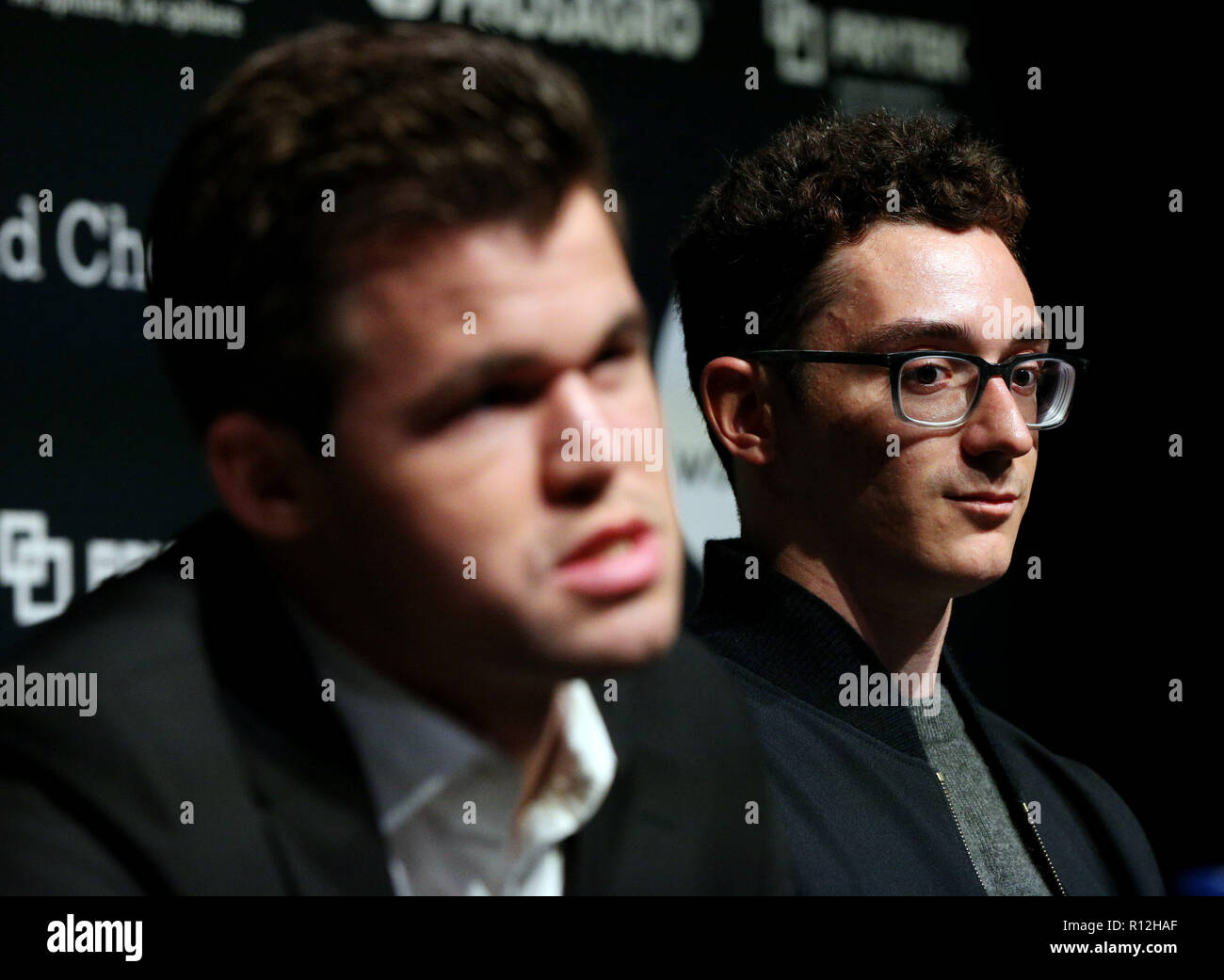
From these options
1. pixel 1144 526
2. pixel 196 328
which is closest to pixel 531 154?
pixel 196 328

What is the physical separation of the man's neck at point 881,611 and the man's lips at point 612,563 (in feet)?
2.07

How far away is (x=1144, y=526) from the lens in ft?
7.12

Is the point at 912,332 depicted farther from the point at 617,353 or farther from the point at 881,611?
the point at 617,353

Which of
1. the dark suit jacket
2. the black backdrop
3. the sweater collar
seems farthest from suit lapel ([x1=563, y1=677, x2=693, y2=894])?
the black backdrop

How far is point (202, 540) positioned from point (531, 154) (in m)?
0.26

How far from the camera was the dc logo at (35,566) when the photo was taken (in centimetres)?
167

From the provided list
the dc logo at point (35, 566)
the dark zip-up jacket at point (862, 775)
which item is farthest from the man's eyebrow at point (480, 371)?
the dc logo at point (35, 566)

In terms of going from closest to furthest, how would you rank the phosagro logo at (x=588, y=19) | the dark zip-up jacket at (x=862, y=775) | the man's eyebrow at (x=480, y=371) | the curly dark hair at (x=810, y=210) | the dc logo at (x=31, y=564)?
the man's eyebrow at (x=480, y=371) < the dark zip-up jacket at (x=862, y=775) < the curly dark hair at (x=810, y=210) < the dc logo at (x=31, y=564) < the phosagro logo at (x=588, y=19)

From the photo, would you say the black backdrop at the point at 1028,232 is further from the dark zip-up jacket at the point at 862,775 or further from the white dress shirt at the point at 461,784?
the white dress shirt at the point at 461,784

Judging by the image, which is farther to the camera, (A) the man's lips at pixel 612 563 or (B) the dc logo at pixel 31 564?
(B) the dc logo at pixel 31 564

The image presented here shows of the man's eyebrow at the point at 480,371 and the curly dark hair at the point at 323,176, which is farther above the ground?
the curly dark hair at the point at 323,176
